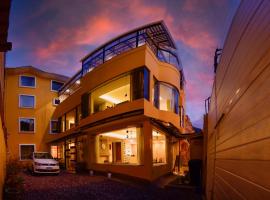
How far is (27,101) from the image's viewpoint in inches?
1190

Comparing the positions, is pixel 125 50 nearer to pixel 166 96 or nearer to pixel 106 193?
pixel 166 96

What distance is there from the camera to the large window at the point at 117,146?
19.7 m

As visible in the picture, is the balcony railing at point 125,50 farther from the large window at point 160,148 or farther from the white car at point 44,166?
the white car at point 44,166

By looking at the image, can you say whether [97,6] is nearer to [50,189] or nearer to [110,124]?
[110,124]

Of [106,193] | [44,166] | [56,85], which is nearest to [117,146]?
[44,166]

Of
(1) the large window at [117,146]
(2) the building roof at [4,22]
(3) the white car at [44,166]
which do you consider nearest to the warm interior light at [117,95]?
(1) the large window at [117,146]

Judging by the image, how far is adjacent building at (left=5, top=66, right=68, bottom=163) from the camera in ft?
95.8

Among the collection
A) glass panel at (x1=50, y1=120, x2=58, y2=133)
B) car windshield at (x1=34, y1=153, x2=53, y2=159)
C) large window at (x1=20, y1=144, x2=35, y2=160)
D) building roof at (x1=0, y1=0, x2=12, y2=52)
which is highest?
building roof at (x1=0, y1=0, x2=12, y2=52)

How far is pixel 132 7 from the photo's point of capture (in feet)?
39.0

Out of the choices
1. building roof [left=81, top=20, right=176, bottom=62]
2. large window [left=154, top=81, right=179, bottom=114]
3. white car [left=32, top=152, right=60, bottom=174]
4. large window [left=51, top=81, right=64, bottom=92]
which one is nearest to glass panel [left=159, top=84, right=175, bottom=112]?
large window [left=154, top=81, right=179, bottom=114]

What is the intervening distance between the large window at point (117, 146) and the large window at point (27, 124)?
12792mm

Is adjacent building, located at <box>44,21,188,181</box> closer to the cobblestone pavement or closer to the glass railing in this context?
the glass railing

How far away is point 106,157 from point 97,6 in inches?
501

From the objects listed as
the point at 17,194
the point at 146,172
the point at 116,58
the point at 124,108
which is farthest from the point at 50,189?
the point at 116,58
